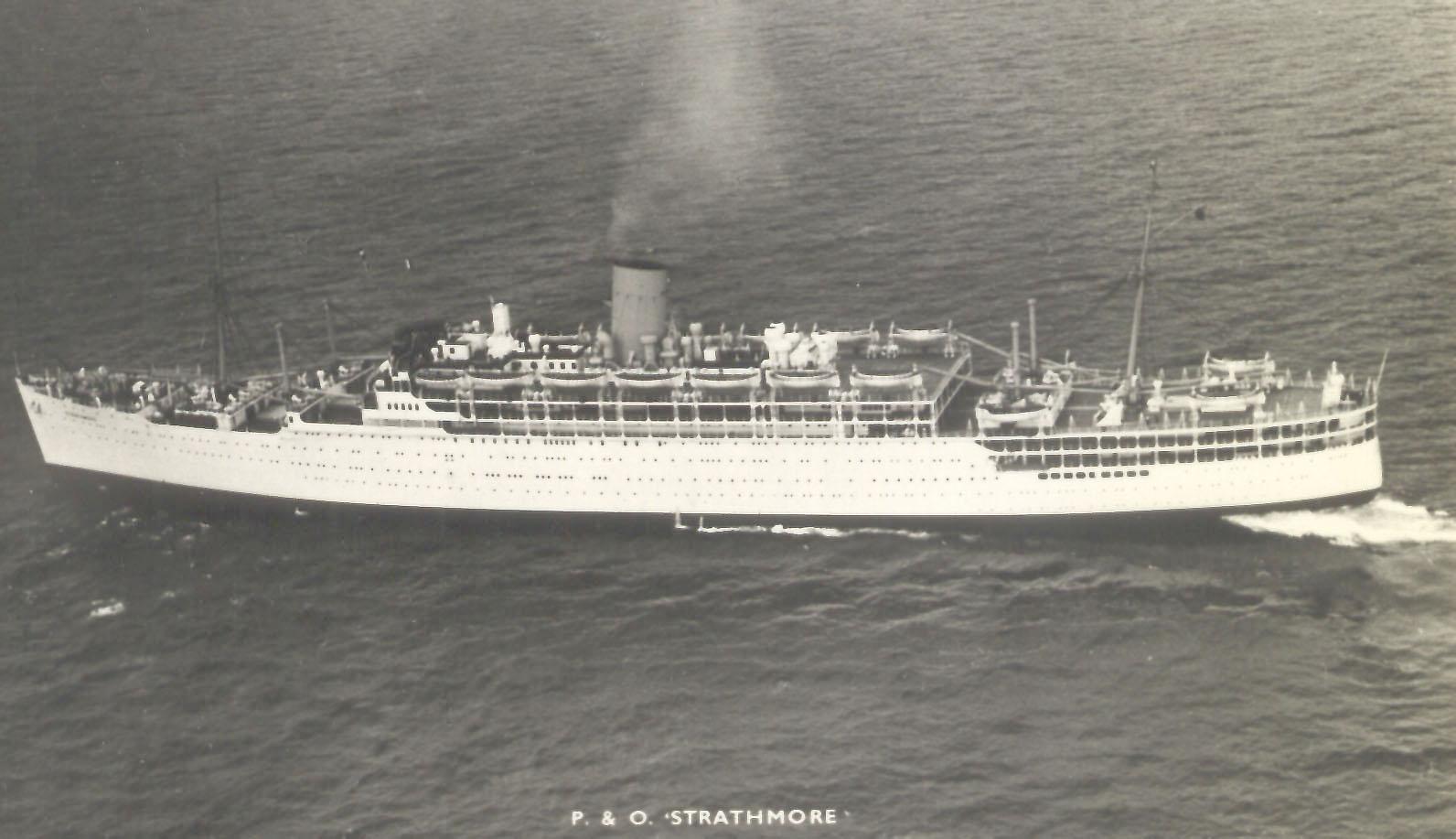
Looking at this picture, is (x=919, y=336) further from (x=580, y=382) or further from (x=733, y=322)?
(x=580, y=382)

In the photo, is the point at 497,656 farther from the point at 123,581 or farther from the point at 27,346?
the point at 27,346

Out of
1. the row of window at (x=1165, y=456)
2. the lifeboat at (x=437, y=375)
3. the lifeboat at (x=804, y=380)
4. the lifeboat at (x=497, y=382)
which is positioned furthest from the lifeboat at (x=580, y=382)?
the row of window at (x=1165, y=456)

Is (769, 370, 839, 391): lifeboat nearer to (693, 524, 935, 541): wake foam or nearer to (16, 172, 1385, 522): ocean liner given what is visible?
(16, 172, 1385, 522): ocean liner

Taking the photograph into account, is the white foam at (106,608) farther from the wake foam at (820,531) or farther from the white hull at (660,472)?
the wake foam at (820,531)

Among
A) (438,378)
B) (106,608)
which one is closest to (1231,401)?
(438,378)

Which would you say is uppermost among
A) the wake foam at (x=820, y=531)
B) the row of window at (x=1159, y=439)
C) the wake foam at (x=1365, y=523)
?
the row of window at (x=1159, y=439)

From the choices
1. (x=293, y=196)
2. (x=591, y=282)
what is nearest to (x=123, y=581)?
(x=591, y=282)

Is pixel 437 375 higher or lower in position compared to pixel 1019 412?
higher
